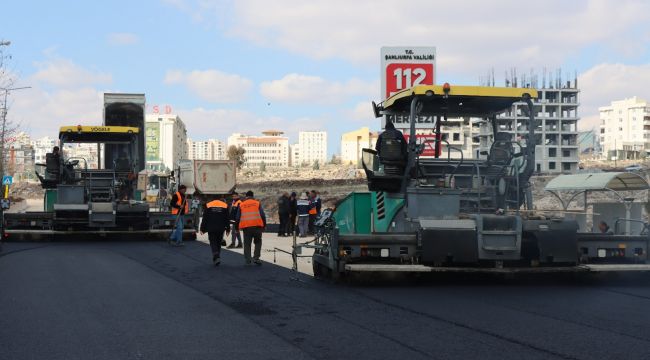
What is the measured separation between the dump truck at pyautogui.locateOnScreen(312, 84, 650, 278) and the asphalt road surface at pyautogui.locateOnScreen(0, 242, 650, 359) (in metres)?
0.41

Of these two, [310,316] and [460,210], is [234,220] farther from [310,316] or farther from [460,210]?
[310,316]

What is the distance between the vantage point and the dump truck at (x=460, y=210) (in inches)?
463

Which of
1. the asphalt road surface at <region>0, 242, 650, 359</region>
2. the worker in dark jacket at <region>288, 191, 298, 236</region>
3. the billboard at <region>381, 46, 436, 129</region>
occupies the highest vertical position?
the billboard at <region>381, 46, 436, 129</region>

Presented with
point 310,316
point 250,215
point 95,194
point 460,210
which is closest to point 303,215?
point 95,194

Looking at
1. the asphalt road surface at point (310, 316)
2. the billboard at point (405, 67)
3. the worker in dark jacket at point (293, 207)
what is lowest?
the asphalt road surface at point (310, 316)

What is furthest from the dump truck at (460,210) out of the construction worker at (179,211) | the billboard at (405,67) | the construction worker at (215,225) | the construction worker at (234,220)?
the construction worker at (179,211)

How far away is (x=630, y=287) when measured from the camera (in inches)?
488

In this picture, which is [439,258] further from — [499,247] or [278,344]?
[278,344]

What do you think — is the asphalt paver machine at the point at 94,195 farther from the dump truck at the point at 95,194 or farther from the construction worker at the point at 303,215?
the construction worker at the point at 303,215

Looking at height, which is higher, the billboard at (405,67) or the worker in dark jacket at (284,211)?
the billboard at (405,67)

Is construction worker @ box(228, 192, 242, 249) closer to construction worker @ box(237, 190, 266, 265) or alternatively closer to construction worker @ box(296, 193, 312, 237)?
construction worker @ box(296, 193, 312, 237)

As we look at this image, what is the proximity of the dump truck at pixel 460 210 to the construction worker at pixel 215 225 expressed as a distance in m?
4.66

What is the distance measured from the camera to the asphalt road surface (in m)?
7.41

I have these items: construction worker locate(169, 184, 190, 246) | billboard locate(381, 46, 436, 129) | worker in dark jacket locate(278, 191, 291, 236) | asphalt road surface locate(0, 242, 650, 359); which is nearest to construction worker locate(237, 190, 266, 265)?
asphalt road surface locate(0, 242, 650, 359)
